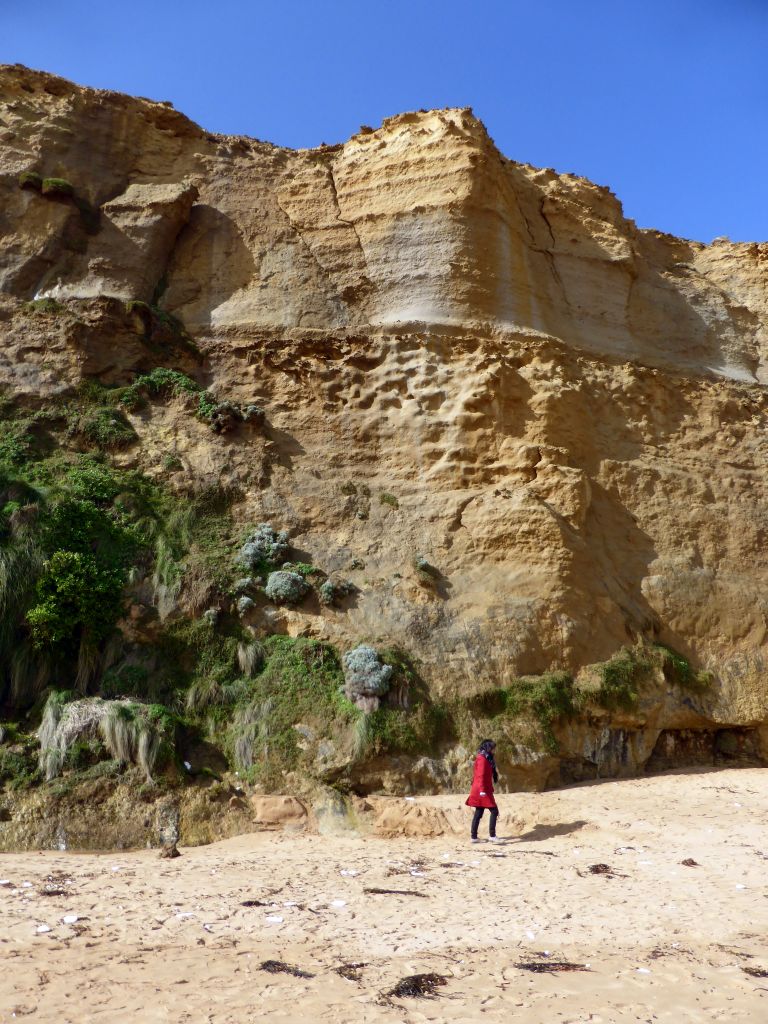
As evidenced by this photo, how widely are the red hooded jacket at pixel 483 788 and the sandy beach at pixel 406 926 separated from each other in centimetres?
49

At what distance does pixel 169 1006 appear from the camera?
500cm

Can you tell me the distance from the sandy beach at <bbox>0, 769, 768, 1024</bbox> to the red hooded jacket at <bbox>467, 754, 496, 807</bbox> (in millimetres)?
491

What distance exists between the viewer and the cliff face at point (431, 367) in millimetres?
15055

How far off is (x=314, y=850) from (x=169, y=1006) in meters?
4.99

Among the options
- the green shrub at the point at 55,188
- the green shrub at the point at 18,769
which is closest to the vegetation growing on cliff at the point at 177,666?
the green shrub at the point at 18,769

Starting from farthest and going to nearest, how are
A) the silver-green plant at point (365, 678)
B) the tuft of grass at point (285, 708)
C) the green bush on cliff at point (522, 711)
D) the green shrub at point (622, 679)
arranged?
the green shrub at point (622, 679)
the green bush on cliff at point (522, 711)
the silver-green plant at point (365, 678)
the tuft of grass at point (285, 708)

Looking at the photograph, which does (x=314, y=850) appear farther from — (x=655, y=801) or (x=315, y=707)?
(x=655, y=801)

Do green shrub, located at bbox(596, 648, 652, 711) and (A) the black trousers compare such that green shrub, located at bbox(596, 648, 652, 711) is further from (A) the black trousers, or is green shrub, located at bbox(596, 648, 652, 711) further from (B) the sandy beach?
(A) the black trousers

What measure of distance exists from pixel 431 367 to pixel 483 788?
9.45m

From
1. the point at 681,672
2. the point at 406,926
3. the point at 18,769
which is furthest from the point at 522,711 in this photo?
the point at 18,769

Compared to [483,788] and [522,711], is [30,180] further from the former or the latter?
[483,788]

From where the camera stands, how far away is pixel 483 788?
1057cm

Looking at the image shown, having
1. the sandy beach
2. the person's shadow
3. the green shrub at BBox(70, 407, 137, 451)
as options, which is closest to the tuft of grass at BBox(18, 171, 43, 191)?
the green shrub at BBox(70, 407, 137, 451)

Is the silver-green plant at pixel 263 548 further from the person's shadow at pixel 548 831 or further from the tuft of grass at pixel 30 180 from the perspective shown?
the tuft of grass at pixel 30 180
